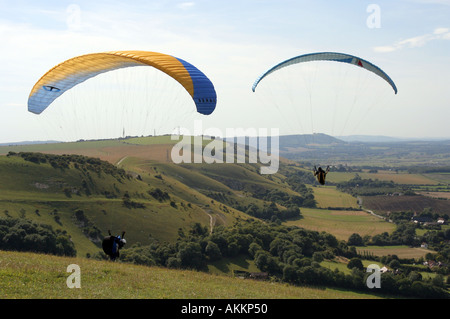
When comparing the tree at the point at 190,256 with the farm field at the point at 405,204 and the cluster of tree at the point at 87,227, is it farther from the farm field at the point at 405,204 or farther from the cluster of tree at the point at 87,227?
the farm field at the point at 405,204

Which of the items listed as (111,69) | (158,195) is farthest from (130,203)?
(111,69)

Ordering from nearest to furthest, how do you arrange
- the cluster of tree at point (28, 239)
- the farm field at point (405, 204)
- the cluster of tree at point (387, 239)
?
the cluster of tree at point (28, 239)
the cluster of tree at point (387, 239)
the farm field at point (405, 204)

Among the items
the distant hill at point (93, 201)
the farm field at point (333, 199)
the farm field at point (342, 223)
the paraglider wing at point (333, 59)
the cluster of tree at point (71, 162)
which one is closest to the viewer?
the paraglider wing at point (333, 59)

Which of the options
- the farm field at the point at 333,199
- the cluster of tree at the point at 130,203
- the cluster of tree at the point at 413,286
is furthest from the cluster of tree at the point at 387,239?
the cluster of tree at the point at 130,203

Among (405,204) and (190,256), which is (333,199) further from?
(190,256)

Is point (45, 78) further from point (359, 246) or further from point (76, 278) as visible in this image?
point (359, 246)

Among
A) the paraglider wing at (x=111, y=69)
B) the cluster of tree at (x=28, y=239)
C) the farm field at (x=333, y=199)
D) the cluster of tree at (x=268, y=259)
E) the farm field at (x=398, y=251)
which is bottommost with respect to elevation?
the farm field at (x=398, y=251)
